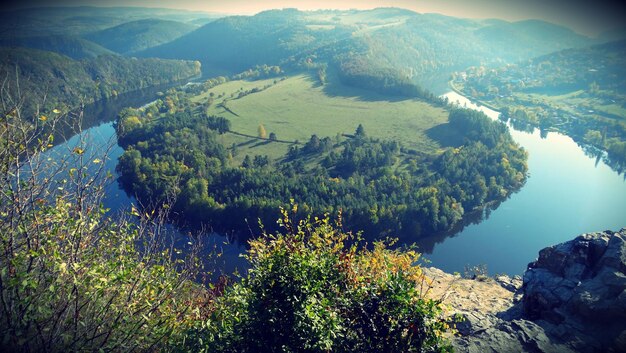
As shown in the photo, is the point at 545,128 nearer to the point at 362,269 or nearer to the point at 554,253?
the point at 554,253

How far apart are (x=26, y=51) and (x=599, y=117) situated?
711 feet

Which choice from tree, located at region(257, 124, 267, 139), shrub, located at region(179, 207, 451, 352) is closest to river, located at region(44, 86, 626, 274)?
tree, located at region(257, 124, 267, 139)

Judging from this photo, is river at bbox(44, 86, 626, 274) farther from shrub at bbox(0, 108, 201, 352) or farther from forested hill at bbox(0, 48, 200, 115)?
forested hill at bbox(0, 48, 200, 115)

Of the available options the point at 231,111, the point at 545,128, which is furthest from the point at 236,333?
the point at 545,128

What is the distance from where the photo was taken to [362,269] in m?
15.6

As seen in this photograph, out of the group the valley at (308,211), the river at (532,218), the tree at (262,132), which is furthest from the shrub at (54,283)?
the tree at (262,132)

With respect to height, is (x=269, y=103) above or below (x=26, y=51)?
below

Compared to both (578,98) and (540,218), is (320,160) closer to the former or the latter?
(540,218)

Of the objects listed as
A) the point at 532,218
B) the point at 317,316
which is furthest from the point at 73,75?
the point at 317,316

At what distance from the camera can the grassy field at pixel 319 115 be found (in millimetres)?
107062

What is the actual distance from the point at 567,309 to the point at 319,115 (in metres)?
113

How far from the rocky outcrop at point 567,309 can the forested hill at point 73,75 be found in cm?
12319

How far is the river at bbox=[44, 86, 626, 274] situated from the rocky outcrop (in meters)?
33.0

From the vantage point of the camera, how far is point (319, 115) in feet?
426
